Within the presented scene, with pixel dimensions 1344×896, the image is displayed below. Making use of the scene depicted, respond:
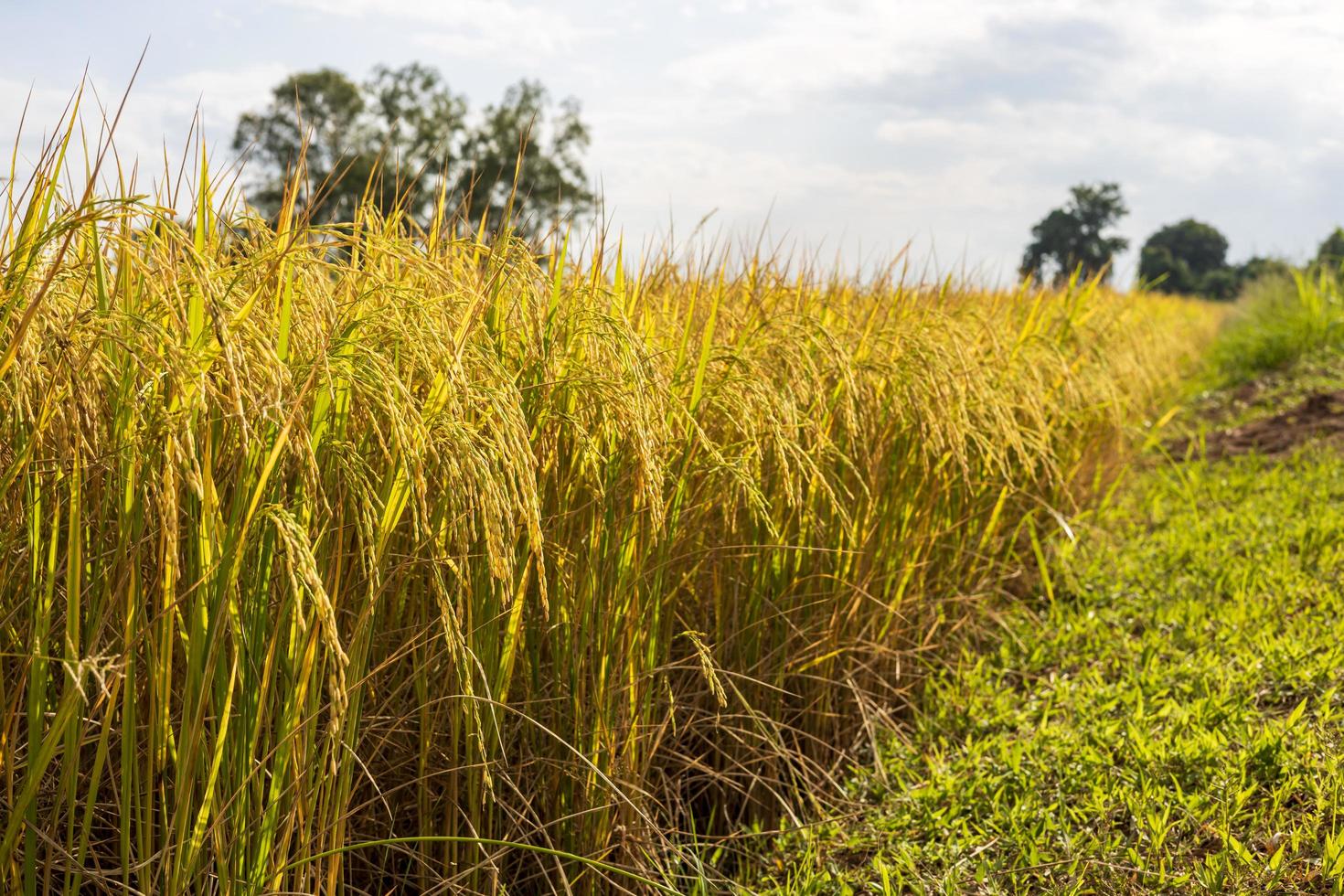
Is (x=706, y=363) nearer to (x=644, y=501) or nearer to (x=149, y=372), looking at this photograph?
(x=644, y=501)

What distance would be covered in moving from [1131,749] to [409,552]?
2.48 metres

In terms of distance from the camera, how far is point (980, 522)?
470 cm

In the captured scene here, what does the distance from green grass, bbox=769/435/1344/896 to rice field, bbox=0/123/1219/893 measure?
327mm

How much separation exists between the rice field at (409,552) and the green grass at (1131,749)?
327 millimetres

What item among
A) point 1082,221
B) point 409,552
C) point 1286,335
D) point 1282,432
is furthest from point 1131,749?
point 1082,221

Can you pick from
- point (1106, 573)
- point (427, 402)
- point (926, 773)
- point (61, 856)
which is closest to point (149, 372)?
point (427, 402)

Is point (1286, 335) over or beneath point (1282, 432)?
over

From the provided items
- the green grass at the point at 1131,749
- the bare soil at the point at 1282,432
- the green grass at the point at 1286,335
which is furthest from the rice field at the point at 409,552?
the green grass at the point at 1286,335

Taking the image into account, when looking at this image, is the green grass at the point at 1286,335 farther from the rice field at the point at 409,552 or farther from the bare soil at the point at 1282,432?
the rice field at the point at 409,552

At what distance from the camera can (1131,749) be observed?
3.46m

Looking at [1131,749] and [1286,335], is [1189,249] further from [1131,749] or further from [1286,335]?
[1131,749]

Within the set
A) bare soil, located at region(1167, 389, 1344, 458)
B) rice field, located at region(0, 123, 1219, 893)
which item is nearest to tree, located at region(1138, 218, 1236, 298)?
bare soil, located at region(1167, 389, 1344, 458)

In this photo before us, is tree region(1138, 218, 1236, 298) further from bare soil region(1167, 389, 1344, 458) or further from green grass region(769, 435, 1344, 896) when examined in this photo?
green grass region(769, 435, 1344, 896)

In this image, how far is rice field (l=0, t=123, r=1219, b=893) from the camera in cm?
171
